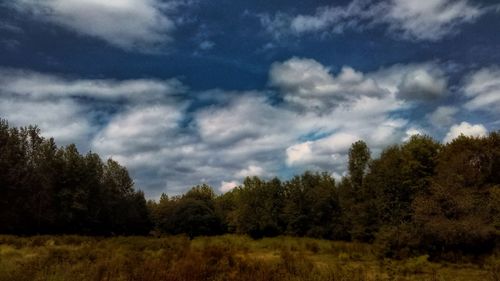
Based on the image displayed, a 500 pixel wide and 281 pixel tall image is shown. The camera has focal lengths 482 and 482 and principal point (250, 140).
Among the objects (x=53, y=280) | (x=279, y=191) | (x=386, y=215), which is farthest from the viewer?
(x=279, y=191)

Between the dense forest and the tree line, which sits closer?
the dense forest

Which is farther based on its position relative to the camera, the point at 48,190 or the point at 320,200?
the point at 320,200

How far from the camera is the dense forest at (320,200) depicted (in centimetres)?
4091

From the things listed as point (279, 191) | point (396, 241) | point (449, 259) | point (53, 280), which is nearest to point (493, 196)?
point (449, 259)

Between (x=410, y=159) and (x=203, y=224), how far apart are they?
50560mm

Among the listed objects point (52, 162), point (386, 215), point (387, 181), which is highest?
point (52, 162)

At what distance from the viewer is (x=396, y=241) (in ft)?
119

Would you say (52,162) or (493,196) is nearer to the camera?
(493,196)

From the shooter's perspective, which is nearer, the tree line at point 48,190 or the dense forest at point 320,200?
the dense forest at point 320,200

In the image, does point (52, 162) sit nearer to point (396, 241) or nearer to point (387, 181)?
point (387, 181)

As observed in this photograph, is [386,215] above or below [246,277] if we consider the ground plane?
above

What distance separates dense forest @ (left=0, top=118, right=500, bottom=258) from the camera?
134ft

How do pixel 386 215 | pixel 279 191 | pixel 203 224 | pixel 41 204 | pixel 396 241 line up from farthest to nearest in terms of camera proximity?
1. pixel 203 224
2. pixel 279 191
3. pixel 41 204
4. pixel 386 215
5. pixel 396 241

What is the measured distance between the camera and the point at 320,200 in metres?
71.1
